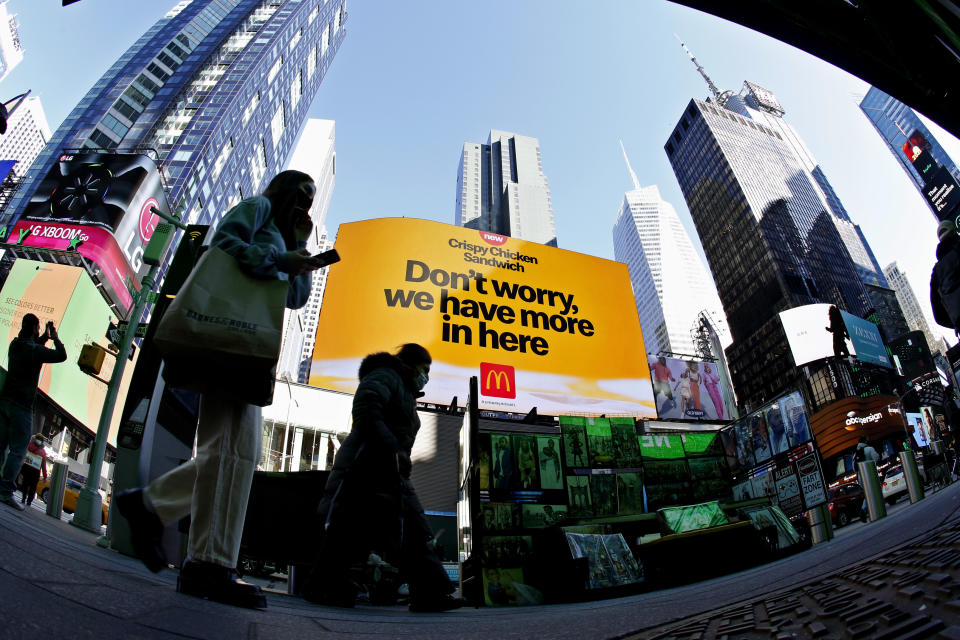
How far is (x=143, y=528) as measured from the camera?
70.7 inches

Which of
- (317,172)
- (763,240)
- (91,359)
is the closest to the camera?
(91,359)

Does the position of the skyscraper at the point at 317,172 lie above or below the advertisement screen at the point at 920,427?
above

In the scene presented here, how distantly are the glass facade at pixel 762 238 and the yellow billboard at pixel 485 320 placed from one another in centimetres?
5880

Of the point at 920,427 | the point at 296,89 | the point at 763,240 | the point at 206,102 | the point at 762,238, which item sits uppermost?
the point at 296,89

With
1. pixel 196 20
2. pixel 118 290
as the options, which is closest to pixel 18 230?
pixel 118 290

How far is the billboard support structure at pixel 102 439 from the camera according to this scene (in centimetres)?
545

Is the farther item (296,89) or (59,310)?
(296,89)

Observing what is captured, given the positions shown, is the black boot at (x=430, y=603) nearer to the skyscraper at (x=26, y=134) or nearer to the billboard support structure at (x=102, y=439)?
the billboard support structure at (x=102, y=439)

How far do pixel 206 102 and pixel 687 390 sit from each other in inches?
2190

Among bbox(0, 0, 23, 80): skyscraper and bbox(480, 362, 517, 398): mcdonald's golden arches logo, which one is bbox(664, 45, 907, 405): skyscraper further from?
bbox(0, 0, 23, 80): skyscraper

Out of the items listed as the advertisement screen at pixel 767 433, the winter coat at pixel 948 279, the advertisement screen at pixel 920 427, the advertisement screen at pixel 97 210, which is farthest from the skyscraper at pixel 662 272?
the winter coat at pixel 948 279

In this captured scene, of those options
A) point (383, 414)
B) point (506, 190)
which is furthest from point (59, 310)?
point (506, 190)

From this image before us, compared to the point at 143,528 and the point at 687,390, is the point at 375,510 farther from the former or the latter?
the point at 687,390

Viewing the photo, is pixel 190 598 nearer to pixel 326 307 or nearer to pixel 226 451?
pixel 226 451
